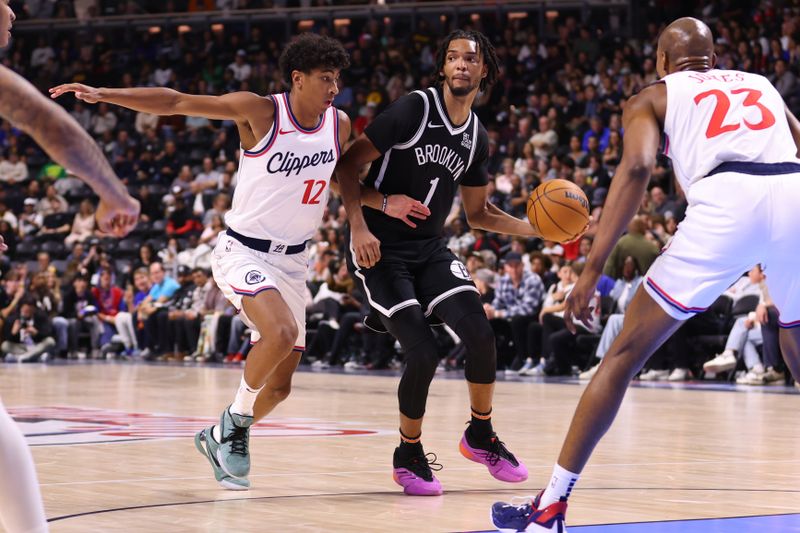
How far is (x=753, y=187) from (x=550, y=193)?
1636 millimetres

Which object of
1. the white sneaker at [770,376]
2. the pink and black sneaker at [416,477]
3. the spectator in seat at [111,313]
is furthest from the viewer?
the spectator in seat at [111,313]

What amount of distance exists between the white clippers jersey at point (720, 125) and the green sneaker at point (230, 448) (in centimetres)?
228

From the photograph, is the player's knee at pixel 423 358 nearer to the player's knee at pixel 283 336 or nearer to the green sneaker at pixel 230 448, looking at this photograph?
the player's knee at pixel 283 336

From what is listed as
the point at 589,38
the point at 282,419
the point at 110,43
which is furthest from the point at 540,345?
the point at 110,43

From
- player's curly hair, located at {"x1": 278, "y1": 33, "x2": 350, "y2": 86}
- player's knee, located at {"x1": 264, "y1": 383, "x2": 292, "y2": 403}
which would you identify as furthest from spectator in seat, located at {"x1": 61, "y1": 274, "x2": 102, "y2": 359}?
player's curly hair, located at {"x1": 278, "y1": 33, "x2": 350, "y2": 86}

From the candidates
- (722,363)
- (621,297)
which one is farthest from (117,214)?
(621,297)

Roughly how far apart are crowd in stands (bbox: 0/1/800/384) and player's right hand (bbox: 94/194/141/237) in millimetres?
8162

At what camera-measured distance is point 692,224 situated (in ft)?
12.5

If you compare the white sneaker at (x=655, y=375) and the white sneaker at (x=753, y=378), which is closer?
the white sneaker at (x=753, y=378)

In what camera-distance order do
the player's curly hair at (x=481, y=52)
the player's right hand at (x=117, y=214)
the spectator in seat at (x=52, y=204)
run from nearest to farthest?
the player's right hand at (x=117, y=214) → the player's curly hair at (x=481, y=52) → the spectator in seat at (x=52, y=204)

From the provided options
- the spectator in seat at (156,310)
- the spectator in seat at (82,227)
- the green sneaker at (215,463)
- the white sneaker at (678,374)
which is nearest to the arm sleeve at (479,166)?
the green sneaker at (215,463)

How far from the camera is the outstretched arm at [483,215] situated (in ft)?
18.9

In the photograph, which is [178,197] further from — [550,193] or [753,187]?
[753,187]

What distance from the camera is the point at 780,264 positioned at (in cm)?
385
